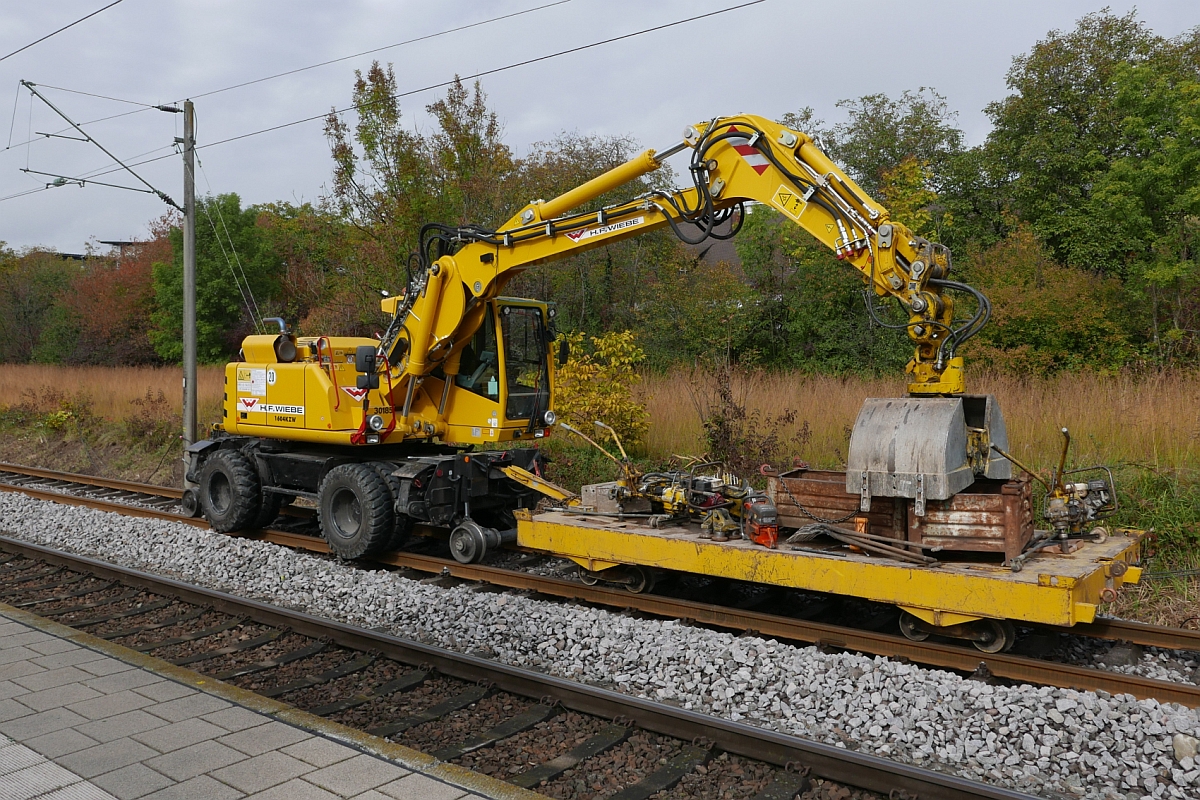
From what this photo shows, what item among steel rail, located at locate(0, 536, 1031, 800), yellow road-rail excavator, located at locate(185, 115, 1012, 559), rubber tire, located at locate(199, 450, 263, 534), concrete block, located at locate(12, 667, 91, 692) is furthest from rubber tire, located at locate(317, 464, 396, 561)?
concrete block, located at locate(12, 667, 91, 692)

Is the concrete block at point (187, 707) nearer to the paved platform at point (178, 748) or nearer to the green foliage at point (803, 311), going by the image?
the paved platform at point (178, 748)

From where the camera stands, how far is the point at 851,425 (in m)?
10.7

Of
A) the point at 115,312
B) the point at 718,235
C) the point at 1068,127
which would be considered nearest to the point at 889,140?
the point at 1068,127

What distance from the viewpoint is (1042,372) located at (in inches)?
571

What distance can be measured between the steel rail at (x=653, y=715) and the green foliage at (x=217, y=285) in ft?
92.1

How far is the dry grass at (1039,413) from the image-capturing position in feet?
28.2

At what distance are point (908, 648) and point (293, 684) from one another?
4163mm

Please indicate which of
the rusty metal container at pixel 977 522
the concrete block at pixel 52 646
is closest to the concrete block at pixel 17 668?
the concrete block at pixel 52 646

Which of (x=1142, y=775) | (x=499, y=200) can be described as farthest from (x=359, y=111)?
(x=1142, y=775)

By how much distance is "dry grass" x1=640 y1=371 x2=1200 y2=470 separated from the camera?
28.2 ft

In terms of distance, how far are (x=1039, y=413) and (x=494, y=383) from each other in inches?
254

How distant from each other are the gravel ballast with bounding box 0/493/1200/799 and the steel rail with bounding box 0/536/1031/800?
0.40m

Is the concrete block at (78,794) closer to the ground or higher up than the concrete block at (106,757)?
higher up

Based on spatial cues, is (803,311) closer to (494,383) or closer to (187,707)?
(494,383)
